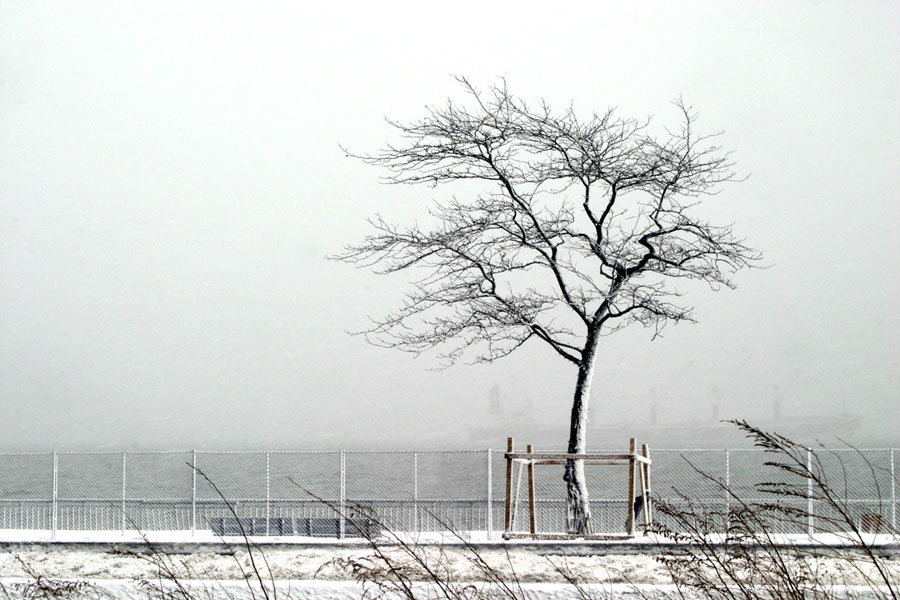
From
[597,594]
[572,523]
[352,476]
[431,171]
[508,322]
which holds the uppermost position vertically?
[431,171]

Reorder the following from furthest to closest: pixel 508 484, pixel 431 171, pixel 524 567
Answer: pixel 431 171, pixel 508 484, pixel 524 567

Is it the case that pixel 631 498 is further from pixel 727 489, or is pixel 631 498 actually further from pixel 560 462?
pixel 727 489

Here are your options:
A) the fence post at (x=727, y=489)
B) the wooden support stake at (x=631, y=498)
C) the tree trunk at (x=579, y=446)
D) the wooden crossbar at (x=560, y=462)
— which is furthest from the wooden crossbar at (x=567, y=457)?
the tree trunk at (x=579, y=446)

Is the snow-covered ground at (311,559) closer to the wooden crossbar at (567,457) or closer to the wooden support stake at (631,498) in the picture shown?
the wooden support stake at (631,498)

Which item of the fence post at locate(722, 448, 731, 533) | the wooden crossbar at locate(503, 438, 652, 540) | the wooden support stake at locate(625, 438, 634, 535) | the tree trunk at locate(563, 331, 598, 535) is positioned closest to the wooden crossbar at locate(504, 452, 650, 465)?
the wooden crossbar at locate(503, 438, 652, 540)

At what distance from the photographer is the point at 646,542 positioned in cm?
1750

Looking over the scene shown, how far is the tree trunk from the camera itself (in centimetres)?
2362

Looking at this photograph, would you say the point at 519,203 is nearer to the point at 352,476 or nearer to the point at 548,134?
the point at 548,134

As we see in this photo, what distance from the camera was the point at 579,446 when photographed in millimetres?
24156

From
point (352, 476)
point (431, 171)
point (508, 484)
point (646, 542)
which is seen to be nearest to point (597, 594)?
point (646, 542)

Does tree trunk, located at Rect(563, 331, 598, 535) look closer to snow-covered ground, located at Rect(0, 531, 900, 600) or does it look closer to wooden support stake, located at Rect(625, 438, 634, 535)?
wooden support stake, located at Rect(625, 438, 634, 535)

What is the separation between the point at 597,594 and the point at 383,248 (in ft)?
57.6

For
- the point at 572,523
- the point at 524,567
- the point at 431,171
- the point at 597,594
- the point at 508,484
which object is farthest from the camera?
the point at 431,171

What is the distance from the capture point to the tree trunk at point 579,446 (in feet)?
77.5
